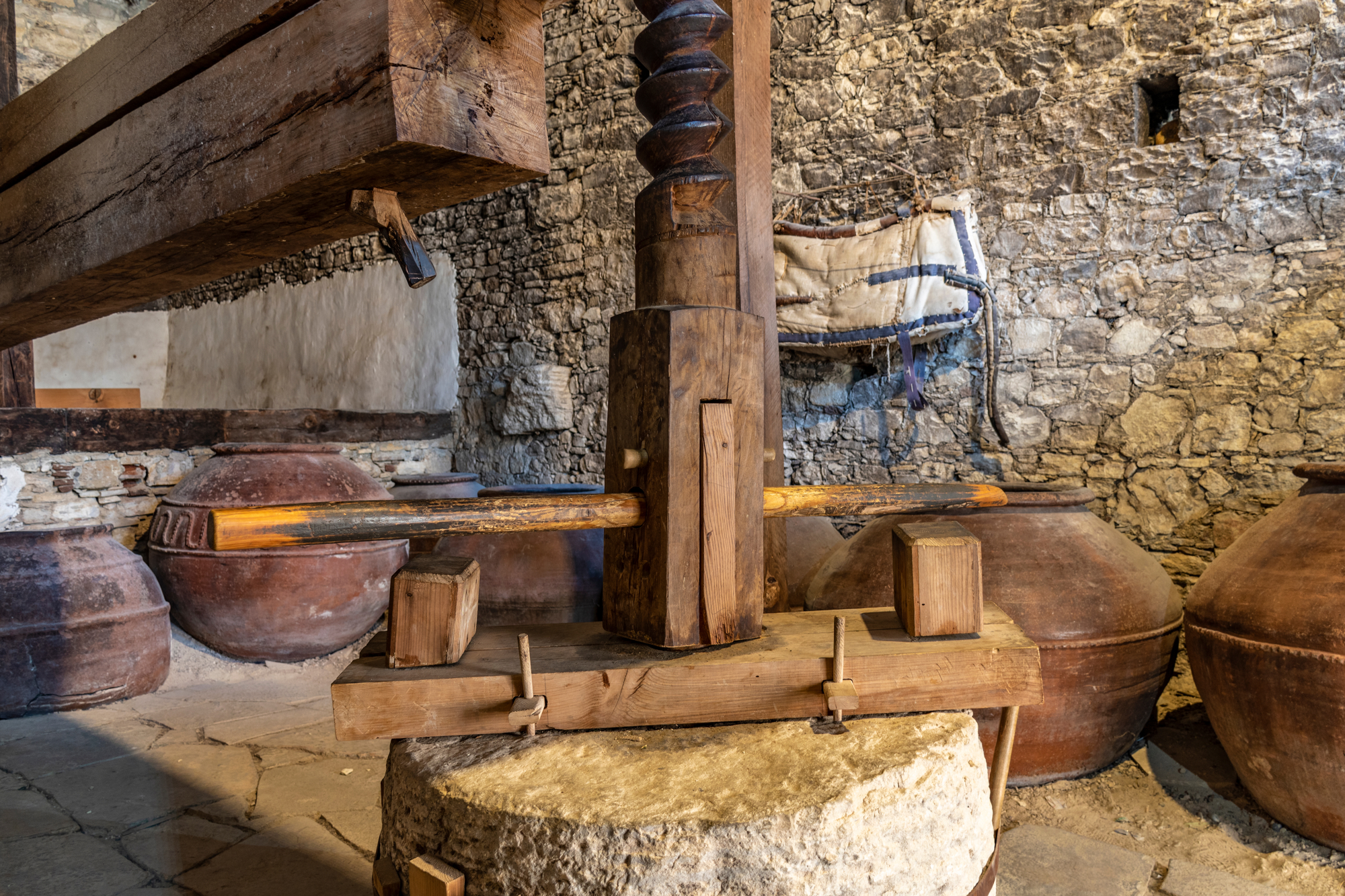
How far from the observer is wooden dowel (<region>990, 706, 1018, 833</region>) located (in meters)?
1.40

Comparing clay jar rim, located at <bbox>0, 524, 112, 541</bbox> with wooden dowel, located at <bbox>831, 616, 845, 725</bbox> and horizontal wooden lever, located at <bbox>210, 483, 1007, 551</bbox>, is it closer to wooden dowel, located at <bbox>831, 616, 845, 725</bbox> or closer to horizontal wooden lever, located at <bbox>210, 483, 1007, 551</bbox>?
horizontal wooden lever, located at <bbox>210, 483, 1007, 551</bbox>

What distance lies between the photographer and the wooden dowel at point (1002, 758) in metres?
1.40

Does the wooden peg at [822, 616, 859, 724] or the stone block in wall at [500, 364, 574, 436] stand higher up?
the stone block in wall at [500, 364, 574, 436]

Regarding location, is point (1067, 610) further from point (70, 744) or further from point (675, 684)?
point (70, 744)

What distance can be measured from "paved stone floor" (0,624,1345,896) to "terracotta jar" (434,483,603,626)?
0.71 m

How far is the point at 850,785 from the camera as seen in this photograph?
1046mm

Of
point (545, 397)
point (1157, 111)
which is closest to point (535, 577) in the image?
point (545, 397)

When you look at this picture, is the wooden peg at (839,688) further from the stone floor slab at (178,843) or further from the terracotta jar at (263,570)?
the terracotta jar at (263,570)

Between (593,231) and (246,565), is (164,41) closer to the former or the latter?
(246,565)

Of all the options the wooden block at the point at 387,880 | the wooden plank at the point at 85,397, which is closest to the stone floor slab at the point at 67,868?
the wooden block at the point at 387,880

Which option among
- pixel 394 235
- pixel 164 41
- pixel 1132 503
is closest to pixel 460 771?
pixel 394 235

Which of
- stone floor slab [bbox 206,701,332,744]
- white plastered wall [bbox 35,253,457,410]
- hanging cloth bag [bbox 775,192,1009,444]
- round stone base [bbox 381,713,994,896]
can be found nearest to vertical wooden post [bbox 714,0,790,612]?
round stone base [bbox 381,713,994,896]

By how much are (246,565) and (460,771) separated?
3253mm

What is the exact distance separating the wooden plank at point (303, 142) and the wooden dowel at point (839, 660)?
791mm
